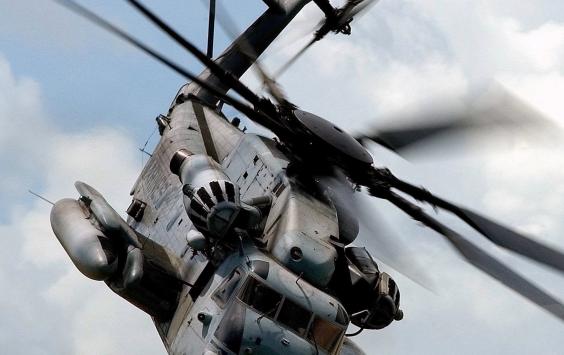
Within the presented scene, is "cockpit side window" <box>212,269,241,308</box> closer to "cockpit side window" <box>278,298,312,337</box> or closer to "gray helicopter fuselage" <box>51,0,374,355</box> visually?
"gray helicopter fuselage" <box>51,0,374,355</box>

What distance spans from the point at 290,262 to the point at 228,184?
1.91 m

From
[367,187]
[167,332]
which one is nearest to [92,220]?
[167,332]

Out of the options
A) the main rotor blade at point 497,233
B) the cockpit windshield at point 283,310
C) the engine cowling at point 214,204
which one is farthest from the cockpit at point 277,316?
the main rotor blade at point 497,233

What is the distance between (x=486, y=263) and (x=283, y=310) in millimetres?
3700

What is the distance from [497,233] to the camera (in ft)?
48.6

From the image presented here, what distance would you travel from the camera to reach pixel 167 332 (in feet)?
59.4

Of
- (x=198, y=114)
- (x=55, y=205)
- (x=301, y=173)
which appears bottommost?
(x=55, y=205)

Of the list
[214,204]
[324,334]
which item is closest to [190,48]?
[214,204]

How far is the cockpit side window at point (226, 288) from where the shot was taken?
16050 mm

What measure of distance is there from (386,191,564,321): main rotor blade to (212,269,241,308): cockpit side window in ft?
10.8

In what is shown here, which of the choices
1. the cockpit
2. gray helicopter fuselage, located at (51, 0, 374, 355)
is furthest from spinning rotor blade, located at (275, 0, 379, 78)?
the cockpit

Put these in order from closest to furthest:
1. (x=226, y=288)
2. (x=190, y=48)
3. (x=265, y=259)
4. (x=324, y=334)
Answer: (x=190, y=48), (x=324, y=334), (x=265, y=259), (x=226, y=288)

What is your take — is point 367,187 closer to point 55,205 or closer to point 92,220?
point 92,220

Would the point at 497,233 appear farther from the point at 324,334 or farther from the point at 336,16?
the point at 336,16
